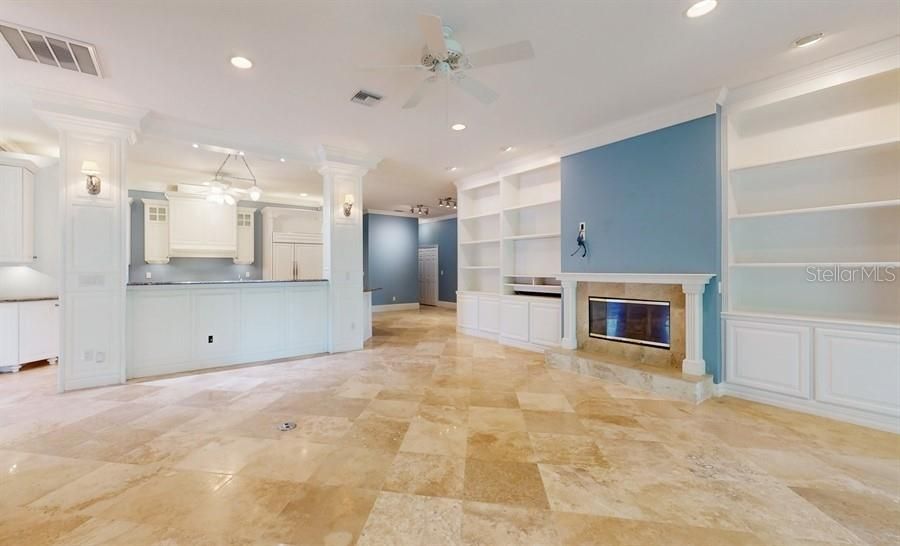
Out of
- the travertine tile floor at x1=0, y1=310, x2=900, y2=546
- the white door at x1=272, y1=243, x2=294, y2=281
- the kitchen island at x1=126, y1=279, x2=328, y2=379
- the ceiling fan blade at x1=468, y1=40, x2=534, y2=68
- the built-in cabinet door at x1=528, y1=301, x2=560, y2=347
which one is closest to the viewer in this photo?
the travertine tile floor at x1=0, y1=310, x2=900, y2=546

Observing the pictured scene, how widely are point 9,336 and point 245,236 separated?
3791mm

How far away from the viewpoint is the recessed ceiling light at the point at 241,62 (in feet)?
9.55

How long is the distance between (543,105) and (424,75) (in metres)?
1.36

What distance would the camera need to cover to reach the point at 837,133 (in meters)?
3.29

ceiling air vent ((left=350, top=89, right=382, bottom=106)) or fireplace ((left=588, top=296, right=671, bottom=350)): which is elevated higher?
ceiling air vent ((left=350, top=89, right=382, bottom=106))

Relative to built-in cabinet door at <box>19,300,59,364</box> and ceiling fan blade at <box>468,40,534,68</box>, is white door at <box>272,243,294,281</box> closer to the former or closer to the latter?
built-in cabinet door at <box>19,300,59,364</box>

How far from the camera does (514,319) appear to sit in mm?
5859

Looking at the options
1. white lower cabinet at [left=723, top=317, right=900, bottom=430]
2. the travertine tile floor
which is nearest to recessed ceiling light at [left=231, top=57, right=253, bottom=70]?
the travertine tile floor

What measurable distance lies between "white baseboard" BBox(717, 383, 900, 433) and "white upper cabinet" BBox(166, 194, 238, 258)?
8.41 meters

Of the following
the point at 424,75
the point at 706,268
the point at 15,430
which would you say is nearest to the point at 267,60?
the point at 424,75

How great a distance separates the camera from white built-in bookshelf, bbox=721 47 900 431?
2.92m

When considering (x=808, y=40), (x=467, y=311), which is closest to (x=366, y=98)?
(x=808, y=40)

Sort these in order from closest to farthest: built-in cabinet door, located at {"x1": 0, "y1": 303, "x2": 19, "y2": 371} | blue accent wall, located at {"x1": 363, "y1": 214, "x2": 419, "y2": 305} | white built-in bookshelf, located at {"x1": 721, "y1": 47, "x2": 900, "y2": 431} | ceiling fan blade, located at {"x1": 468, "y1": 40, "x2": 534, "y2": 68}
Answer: ceiling fan blade, located at {"x1": 468, "y1": 40, "x2": 534, "y2": 68}
white built-in bookshelf, located at {"x1": 721, "y1": 47, "x2": 900, "y2": 431}
built-in cabinet door, located at {"x1": 0, "y1": 303, "x2": 19, "y2": 371}
blue accent wall, located at {"x1": 363, "y1": 214, "x2": 419, "y2": 305}

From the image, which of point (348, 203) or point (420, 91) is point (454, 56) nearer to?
point (420, 91)
